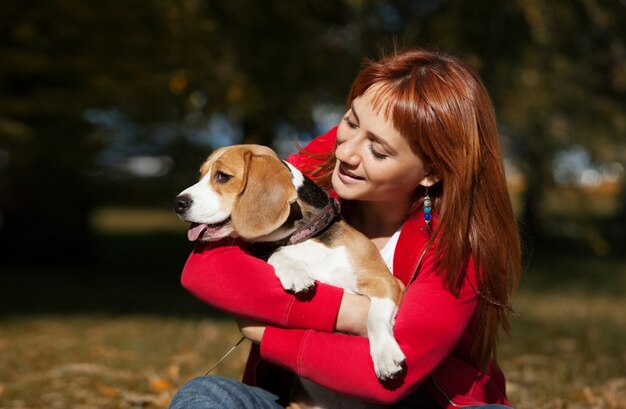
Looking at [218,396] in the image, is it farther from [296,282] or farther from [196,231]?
[196,231]

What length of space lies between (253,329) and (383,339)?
1.62ft

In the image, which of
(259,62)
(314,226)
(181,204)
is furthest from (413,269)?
(259,62)

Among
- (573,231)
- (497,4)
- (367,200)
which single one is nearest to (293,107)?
(497,4)

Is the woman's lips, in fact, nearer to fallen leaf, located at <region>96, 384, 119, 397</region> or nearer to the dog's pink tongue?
the dog's pink tongue

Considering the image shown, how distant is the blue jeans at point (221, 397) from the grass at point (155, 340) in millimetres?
1086

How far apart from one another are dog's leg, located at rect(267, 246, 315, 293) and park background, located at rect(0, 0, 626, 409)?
1836 mm

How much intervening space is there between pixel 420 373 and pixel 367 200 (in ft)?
2.71

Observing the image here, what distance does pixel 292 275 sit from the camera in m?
2.79

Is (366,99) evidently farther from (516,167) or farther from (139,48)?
(516,167)

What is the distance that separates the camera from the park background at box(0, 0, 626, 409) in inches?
226

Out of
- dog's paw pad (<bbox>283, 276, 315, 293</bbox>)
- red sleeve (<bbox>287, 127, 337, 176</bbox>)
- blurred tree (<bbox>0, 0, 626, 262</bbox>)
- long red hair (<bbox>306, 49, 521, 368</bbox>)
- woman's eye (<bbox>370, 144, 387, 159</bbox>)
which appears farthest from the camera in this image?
blurred tree (<bbox>0, 0, 626, 262</bbox>)

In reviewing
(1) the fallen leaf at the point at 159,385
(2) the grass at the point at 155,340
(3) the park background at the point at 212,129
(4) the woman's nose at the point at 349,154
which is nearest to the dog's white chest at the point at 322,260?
(4) the woman's nose at the point at 349,154

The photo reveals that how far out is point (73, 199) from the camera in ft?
44.7

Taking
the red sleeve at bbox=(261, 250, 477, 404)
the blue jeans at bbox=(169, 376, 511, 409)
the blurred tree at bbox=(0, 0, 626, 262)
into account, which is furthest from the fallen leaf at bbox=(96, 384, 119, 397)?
the blurred tree at bbox=(0, 0, 626, 262)
